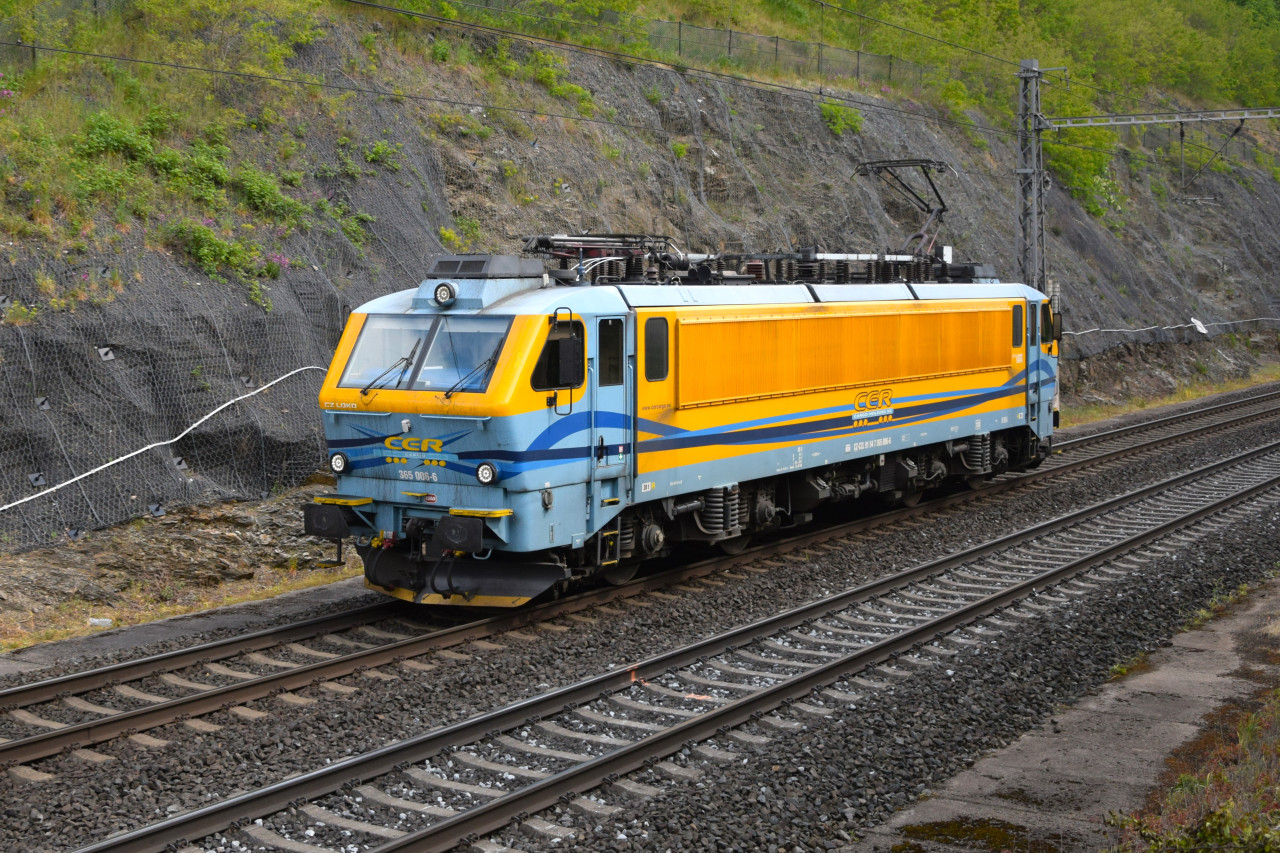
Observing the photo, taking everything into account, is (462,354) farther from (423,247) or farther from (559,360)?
(423,247)

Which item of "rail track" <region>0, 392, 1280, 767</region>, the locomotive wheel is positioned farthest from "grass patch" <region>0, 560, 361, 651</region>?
the locomotive wheel

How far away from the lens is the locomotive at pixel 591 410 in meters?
11.1

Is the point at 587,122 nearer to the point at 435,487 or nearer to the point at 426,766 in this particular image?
the point at 435,487

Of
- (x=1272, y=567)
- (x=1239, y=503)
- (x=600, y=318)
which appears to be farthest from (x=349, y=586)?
(x=1239, y=503)

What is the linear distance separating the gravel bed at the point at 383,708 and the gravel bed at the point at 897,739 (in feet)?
A: 1.15

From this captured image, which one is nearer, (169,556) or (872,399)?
(169,556)

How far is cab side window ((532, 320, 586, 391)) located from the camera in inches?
441

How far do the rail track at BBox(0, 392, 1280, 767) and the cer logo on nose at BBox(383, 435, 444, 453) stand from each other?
5.44 ft

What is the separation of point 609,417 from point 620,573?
212cm

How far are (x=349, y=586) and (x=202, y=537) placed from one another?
176cm

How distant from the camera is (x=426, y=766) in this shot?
8.15 meters

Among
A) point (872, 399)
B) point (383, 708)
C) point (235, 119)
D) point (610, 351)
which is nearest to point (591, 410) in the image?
point (610, 351)

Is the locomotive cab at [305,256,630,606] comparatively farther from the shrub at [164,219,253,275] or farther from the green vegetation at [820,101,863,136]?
the green vegetation at [820,101,863,136]

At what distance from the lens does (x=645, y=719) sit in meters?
9.23
